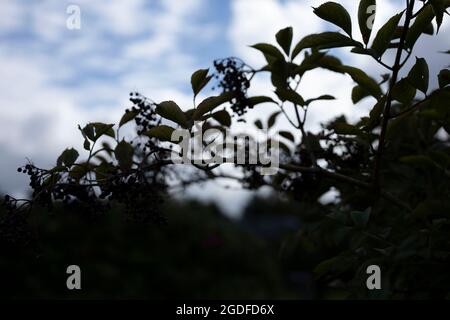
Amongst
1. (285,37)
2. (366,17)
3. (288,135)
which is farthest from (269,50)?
(288,135)

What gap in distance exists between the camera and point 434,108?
1.46 metres

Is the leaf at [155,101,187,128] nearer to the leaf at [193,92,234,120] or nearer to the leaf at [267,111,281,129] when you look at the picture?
the leaf at [193,92,234,120]

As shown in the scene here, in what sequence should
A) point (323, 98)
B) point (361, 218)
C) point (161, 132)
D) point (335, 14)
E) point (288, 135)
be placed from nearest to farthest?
1. point (335, 14)
2. point (161, 132)
3. point (361, 218)
4. point (323, 98)
5. point (288, 135)

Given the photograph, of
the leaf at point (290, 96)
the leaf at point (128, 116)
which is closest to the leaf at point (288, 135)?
the leaf at point (290, 96)

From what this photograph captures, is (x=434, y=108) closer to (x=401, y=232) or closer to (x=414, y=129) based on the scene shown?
(x=401, y=232)

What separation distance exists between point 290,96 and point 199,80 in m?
0.31

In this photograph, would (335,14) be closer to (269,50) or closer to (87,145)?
(269,50)

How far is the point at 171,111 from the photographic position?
1416mm

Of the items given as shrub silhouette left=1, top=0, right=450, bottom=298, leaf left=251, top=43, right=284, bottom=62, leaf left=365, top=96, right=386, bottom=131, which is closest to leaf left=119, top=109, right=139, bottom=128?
shrub silhouette left=1, top=0, right=450, bottom=298

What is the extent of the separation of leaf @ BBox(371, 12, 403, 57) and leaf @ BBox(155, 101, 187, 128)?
20.0 inches

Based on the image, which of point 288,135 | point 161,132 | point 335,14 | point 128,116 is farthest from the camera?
point 288,135

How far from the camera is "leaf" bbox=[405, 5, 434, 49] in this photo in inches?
52.7
